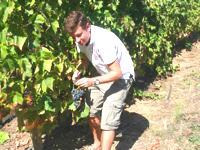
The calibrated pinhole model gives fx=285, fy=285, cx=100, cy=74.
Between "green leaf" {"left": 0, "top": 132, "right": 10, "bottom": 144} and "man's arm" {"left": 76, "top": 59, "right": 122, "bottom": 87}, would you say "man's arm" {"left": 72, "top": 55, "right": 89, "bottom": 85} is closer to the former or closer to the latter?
"man's arm" {"left": 76, "top": 59, "right": 122, "bottom": 87}

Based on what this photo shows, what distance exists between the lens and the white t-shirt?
268 cm

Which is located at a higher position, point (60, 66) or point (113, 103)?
point (60, 66)

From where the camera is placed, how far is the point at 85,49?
2902 millimetres

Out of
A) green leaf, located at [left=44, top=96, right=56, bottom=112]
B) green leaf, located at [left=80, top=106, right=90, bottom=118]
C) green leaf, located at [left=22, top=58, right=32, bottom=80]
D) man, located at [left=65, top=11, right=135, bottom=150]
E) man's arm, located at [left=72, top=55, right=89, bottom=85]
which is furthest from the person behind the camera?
green leaf, located at [left=80, top=106, right=90, bottom=118]

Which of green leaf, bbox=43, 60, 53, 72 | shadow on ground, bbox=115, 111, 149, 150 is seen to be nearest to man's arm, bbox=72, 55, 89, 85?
green leaf, bbox=43, 60, 53, 72

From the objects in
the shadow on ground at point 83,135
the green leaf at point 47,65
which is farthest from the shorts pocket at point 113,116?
the green leaf at point 47,65

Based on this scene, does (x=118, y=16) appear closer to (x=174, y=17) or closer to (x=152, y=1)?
(x=152, y=1)

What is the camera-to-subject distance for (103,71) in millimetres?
3002

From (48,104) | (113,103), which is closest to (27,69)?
(48,104)

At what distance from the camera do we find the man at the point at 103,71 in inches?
104

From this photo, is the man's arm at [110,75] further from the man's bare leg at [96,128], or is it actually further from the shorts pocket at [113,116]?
the man's bare leg at [96,128]

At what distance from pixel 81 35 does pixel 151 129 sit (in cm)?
195

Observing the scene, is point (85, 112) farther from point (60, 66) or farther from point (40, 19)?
point (40, 19)

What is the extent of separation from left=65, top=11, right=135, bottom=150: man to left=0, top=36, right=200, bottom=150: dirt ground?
1.49ft
